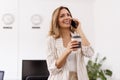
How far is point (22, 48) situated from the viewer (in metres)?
4.37

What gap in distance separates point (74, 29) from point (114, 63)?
1.97 m

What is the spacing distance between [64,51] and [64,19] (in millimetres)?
239

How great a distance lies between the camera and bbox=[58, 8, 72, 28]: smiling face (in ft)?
5.51

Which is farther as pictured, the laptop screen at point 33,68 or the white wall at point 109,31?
the laptop screen at point 33,68

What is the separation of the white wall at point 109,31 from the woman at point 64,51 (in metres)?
1.82

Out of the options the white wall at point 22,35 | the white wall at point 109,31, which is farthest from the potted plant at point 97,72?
the white wall at point 22,35

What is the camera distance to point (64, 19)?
1.68 meters

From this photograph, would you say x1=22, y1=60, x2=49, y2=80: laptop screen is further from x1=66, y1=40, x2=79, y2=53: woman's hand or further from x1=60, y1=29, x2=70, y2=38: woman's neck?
x1=66, y1=40, x2=79, y2=53: woman's hand

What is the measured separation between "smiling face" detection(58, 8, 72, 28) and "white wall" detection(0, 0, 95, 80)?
8.96ft

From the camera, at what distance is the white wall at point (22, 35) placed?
14.2 ft

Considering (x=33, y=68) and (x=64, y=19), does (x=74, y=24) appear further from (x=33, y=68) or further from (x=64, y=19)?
(x=33, y=68)

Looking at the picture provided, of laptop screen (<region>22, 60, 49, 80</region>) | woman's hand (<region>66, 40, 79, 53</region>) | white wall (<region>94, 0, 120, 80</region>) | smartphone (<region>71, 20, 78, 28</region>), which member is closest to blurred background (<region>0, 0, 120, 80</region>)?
white wall (<region>94, 0, 120, 80</region>)

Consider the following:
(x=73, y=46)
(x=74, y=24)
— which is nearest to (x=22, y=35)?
(x=74, y=24)

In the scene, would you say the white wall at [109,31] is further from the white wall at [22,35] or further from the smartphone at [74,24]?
the smartphone at [74,24]
